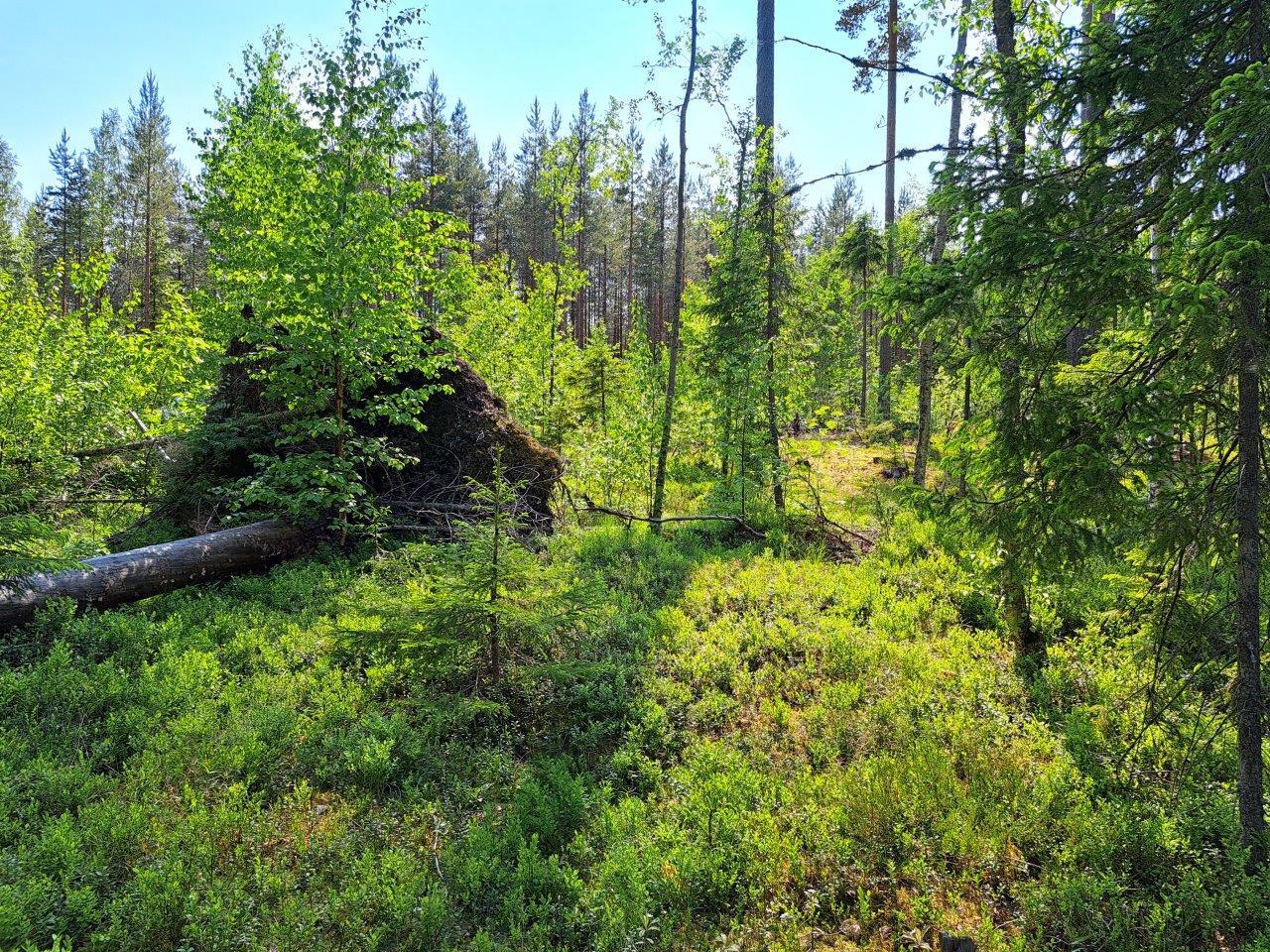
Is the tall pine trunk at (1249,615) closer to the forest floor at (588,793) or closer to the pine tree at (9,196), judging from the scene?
the forest floor at (588,793)

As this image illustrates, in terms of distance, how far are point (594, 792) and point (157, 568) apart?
5747 mm

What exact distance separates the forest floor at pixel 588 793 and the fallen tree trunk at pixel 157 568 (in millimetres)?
274

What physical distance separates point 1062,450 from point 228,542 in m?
8.78

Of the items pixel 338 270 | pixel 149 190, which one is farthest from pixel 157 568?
pixel 149 190

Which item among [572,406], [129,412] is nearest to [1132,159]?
[572,406]

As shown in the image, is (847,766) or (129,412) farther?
(129,412)

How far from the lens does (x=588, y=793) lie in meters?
4.48

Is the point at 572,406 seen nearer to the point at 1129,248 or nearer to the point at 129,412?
the point at 129,412

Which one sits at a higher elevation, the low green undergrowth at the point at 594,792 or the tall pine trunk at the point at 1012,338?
the tall pine trunk at the point at 1012,338

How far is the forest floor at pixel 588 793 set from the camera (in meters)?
3.32

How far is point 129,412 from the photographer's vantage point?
11.2 m

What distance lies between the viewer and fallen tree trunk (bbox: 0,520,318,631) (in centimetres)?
566

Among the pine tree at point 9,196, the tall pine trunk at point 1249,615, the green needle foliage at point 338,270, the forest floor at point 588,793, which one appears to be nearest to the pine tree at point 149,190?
the pine tree at point 9,196

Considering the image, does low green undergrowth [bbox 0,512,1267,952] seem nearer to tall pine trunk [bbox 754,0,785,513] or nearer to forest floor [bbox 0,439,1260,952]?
forest floor [bbox 0,439,1260,952]
